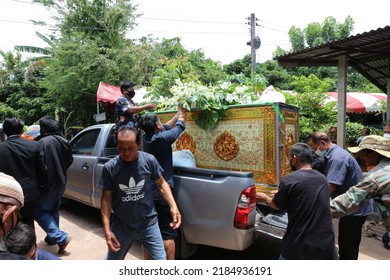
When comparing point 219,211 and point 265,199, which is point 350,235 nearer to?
point 265,199

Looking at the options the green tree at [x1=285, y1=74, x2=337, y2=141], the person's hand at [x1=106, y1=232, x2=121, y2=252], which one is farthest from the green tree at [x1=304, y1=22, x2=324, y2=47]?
the person's hand at [x1=106, y1=232, x2=121, y2=252]

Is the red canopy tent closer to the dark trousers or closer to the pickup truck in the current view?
the dark trousers

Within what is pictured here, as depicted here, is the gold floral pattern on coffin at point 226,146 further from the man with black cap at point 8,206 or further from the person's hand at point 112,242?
the man with black cap at point 8,206

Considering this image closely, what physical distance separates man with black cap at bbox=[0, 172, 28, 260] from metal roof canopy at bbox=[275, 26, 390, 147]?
5.56 m

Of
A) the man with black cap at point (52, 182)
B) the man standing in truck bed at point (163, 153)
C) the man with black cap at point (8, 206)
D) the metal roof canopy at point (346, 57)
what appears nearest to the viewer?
the man with black cap at point (8, 206)

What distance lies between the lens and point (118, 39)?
13820mm

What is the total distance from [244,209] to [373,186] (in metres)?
1.10

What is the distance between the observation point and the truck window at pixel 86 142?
5.02 m

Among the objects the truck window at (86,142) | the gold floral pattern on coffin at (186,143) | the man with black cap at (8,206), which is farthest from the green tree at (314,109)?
the man with black cap at (8,206)

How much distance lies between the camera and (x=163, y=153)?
3.21 metres

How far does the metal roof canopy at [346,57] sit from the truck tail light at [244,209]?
3.98m

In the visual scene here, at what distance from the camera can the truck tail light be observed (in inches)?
111

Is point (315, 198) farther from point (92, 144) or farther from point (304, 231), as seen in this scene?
point (92, 144)

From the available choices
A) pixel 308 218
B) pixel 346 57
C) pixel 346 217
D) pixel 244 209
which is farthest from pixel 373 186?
pixel 346 57
